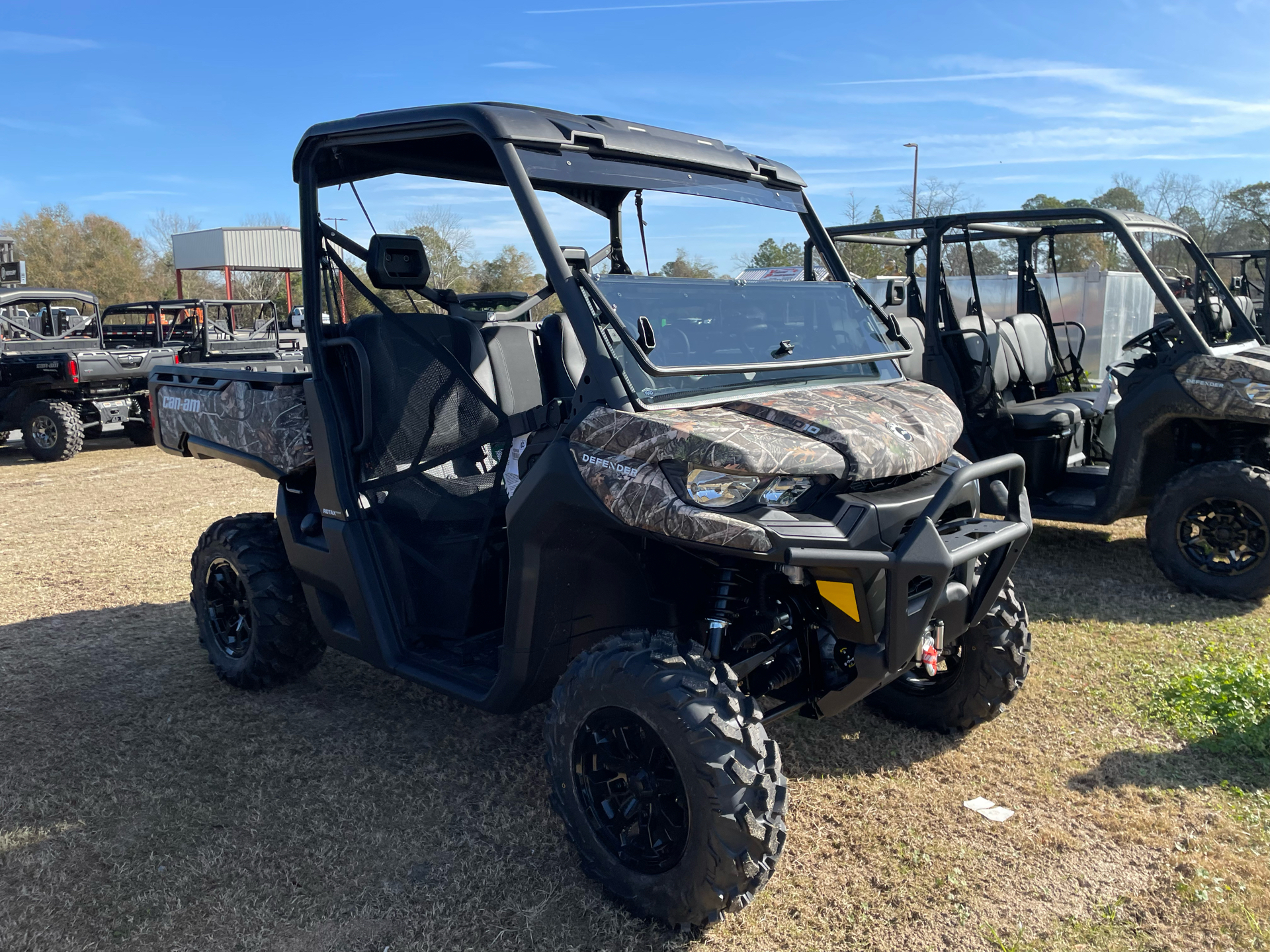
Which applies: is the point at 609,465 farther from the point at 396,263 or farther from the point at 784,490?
the point at 396,263

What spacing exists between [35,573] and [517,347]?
4494mm

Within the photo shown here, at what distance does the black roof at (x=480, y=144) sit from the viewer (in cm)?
290

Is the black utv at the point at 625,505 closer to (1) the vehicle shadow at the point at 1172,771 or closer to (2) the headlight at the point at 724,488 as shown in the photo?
(2) the headlight at the point at 724,488

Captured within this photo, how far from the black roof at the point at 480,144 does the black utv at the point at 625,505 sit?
1cm

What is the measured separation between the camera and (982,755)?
362cm

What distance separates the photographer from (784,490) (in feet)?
8.44

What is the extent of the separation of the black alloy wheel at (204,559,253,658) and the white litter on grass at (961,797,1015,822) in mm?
2968

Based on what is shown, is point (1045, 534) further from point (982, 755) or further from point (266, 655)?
point (266, 655)

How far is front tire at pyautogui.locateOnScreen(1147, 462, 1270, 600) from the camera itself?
5.16 metres

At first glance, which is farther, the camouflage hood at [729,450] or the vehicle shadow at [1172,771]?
the vehicle shadow at [1172,771]

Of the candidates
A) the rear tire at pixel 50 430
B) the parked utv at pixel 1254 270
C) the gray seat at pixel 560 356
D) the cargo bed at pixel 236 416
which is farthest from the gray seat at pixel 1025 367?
the rear tire at pixel 50 430

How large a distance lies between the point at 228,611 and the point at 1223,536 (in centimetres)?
513

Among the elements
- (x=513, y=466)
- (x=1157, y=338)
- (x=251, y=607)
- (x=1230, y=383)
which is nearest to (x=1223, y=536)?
(x=1230, y=383)

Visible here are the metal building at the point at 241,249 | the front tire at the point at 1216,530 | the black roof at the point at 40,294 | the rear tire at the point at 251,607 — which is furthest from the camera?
the metal building at the point at 241,249
